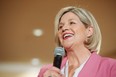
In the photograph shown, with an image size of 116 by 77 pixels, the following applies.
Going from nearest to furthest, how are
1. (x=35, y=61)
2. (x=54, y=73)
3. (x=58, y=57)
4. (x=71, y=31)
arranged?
(x=54, y=73), (x=58, y=57), (x=71, y=31), (x=35, y=61)

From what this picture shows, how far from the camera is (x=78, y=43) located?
111 centimetres

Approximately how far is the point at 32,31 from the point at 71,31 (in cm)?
136

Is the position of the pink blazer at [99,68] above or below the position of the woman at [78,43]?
below

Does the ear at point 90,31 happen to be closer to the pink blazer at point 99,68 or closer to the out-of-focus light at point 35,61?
the pink blazer at point 99,68

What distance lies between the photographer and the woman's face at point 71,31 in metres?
1.09

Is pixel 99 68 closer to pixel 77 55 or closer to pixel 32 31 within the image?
pixel 77 55

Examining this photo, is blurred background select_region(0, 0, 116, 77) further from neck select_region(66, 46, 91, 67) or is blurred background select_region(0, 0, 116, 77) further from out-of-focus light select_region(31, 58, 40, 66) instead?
neck select_region(66, 46, 91, 67)

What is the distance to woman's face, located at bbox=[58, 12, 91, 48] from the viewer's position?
109 centimetres

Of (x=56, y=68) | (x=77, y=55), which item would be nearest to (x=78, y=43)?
(x=77, y=55)

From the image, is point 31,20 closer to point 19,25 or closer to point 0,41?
point 19,25

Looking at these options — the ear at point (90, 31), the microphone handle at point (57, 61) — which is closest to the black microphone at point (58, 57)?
the microphone handle at point (57, 61)

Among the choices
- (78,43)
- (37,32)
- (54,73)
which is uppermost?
(37,32)

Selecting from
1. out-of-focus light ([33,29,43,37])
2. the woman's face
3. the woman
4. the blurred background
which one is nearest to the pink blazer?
the woman

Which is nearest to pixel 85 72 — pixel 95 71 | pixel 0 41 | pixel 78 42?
pixel 95 71
